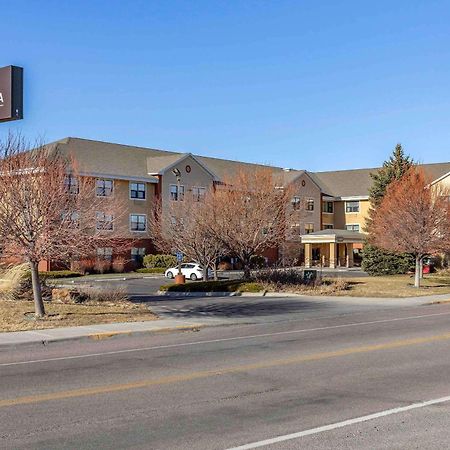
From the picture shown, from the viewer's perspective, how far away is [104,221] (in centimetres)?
2067

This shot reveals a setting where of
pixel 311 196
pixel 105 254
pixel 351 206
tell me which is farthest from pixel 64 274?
pixel 351 206

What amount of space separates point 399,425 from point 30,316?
45.7 feet

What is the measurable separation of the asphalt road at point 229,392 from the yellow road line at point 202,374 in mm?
20

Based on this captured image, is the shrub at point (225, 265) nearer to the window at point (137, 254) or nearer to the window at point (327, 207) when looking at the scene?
the window at point (137, 254)

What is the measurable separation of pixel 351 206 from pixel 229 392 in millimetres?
67546

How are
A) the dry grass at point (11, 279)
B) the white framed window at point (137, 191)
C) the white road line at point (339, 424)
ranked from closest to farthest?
the white road line at point (339, 424) < the dry grass at point (11, 279) < the white framed window at point (137, 191)

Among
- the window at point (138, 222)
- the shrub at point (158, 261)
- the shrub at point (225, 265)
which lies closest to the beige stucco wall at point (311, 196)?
the shrub at point (225, 265)

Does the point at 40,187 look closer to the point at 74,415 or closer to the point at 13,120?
the point at 13,120

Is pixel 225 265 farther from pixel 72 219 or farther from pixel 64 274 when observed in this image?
pixel 72 219

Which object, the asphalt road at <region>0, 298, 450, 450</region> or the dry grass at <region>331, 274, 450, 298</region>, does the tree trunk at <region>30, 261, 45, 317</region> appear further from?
the dry grass at <region>331, 274, 450, 298</region>

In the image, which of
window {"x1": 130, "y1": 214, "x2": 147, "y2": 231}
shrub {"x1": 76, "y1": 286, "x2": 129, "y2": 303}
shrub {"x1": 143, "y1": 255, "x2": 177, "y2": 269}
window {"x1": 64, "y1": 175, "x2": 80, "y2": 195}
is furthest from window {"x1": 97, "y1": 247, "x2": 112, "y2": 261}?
window {"x1": 64, "y1": 175, "x2": 80, "y2": 195}

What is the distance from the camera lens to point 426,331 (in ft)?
55.6

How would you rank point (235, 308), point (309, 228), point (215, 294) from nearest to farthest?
point (235, 308) → point (215, 294) → point (309, 228)

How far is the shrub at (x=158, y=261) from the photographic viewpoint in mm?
55875
